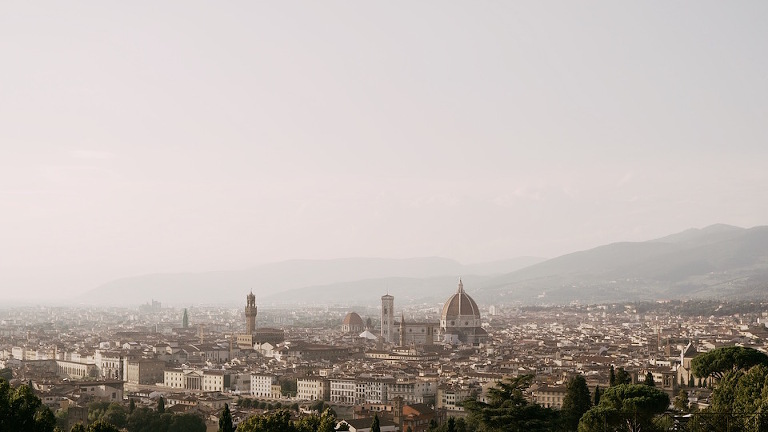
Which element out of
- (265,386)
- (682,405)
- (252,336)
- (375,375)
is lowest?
(682,405)

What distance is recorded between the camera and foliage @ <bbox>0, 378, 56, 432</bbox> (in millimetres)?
25075

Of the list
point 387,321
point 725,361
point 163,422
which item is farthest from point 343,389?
point 387,321

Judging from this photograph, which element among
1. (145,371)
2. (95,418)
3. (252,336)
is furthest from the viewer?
(252,336)

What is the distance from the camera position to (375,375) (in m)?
56.0

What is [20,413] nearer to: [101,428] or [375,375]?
[101,428]

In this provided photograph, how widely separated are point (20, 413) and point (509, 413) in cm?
1147

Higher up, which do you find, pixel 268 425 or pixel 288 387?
pixel 268 425

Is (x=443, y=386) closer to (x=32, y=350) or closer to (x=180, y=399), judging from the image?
(x=180, y=399)

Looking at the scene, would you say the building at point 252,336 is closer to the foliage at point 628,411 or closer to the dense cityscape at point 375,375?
the dense cityscape at point 375,375

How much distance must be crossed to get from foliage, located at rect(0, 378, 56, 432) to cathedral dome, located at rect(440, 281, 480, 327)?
212 feet

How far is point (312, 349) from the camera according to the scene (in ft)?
244

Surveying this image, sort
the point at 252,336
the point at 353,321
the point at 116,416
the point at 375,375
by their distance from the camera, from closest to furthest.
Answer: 1. the point at 116,416
2. the point at 375,375
3. the point at 252,336
4. the point at 353,321

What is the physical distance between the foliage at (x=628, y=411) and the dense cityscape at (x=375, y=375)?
7 cm

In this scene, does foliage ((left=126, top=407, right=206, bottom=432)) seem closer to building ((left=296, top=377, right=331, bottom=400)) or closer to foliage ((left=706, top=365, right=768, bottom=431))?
building ((left=296, top=377, right=331, bottom=400))
